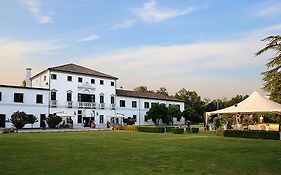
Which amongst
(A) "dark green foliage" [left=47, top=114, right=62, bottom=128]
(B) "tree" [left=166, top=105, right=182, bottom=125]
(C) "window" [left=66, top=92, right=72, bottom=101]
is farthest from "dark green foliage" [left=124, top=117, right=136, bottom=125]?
(A) "dark green foliage" [left=47, top=114, right=62, bottom=128]

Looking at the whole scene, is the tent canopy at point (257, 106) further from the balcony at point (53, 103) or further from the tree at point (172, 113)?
the tree at point (172, 113)

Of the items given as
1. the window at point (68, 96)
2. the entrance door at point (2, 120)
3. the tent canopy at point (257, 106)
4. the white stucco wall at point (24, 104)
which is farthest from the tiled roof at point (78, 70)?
the tent canopy at point (257, 106)

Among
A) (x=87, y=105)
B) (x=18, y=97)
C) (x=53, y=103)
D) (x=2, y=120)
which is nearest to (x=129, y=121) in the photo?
(x=87, y=105)

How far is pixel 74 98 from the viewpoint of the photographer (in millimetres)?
52781

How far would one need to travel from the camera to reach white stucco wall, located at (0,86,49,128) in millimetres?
44312

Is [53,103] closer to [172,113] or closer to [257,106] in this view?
[172,113]

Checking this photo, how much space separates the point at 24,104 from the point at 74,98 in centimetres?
848

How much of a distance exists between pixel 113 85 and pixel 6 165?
160 ft

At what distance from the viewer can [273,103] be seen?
25203 millimetres

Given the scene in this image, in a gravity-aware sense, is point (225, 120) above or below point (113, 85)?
below

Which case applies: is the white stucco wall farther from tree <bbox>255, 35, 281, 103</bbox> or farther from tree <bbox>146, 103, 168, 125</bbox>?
tree <bbox>255, 35, 281, 103</bbox>

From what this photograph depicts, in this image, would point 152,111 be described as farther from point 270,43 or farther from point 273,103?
point 270,43

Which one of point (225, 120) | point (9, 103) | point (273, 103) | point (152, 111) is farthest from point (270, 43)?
point (152, 111)

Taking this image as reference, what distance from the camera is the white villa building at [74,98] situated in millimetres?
45906
